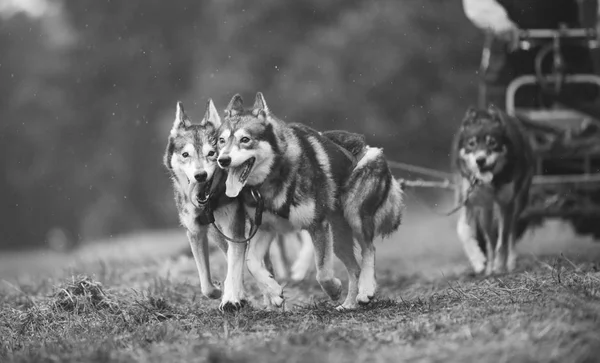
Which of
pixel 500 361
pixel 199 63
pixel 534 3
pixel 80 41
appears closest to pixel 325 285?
pixel 500 361

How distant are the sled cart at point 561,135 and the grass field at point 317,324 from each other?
73.0 inches

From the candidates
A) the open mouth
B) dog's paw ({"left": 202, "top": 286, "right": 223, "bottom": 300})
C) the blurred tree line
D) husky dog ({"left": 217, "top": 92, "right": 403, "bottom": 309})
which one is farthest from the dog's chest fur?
the blurred tree line

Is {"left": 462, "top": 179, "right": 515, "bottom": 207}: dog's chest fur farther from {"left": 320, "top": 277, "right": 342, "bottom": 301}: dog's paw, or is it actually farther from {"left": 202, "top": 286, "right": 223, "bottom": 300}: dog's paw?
Result: {"left": 202, "top": 286, "right": 223, "bottom": 300}: dog's paw

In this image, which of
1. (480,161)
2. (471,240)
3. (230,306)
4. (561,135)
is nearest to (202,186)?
(230,306)

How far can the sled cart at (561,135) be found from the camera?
36.2 feet

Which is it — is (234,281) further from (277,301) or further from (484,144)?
(484,144)

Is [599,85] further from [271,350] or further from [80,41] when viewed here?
[80,41]

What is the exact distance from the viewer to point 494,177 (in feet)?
31.9

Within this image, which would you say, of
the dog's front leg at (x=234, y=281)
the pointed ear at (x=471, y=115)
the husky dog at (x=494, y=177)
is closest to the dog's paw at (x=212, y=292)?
the dog's front leg at (x=234, y=281)

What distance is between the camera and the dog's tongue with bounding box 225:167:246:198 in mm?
7004

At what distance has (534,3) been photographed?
12.0 metres

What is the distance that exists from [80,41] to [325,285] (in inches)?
1220

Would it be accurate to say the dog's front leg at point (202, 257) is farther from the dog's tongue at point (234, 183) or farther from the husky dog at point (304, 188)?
the dog's tongue at point (234, 183)

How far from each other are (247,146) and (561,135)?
4.93m
